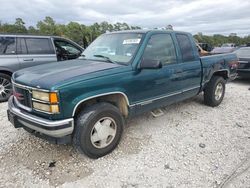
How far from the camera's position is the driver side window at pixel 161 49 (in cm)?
386

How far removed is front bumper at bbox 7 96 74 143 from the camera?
9.20 ft

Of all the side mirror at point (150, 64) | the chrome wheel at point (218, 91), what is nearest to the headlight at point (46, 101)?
the side mirror at point (150, 64)

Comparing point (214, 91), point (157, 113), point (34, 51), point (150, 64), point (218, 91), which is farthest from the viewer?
point (34, 51)

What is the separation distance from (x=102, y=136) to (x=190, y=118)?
2391mm

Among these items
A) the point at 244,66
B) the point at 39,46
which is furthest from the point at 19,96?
the point at 244,66

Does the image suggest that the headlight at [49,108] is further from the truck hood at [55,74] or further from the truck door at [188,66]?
the truck door at [188,66]

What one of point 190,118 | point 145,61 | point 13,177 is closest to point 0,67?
point 13,177

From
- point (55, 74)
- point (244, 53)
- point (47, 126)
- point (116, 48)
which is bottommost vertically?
point (47, 126)

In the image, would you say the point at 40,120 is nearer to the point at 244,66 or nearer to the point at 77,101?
the point at 77,101

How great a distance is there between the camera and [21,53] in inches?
248

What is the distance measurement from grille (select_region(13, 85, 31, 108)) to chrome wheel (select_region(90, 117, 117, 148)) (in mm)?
969

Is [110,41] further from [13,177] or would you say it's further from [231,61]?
[231,61]

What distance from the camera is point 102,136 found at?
10.8 ft

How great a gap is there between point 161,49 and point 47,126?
7.88ft
